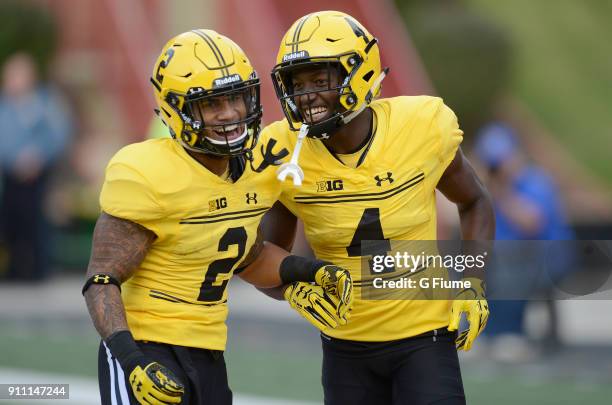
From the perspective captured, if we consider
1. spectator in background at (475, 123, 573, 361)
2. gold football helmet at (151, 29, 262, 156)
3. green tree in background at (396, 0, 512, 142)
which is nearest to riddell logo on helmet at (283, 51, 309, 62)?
gold football helmet at (151, 29, 262, 156)

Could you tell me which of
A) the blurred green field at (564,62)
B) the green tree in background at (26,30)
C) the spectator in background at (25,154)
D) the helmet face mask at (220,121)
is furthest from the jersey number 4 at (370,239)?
the blurred green field at (564,62)

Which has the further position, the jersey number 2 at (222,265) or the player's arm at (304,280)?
the player's arm at (304,280)

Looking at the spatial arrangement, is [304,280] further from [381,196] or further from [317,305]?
[381,196]

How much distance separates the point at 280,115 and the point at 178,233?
7224mm

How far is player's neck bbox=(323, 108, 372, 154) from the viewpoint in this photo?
14.8 ft

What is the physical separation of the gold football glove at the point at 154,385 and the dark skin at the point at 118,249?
0.59 ft

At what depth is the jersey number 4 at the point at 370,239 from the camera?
14.6ft

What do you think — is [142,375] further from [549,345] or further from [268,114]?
[268,114]

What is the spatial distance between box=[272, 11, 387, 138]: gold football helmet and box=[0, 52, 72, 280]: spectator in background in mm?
6614

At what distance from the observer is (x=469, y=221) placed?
4.80 m

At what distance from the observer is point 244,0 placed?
39.9ft

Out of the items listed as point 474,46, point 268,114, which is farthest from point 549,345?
point 474,46

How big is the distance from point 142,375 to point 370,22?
8.63m

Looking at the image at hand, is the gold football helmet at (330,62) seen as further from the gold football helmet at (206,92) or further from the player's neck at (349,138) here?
the gold football helmet at (206,92)
